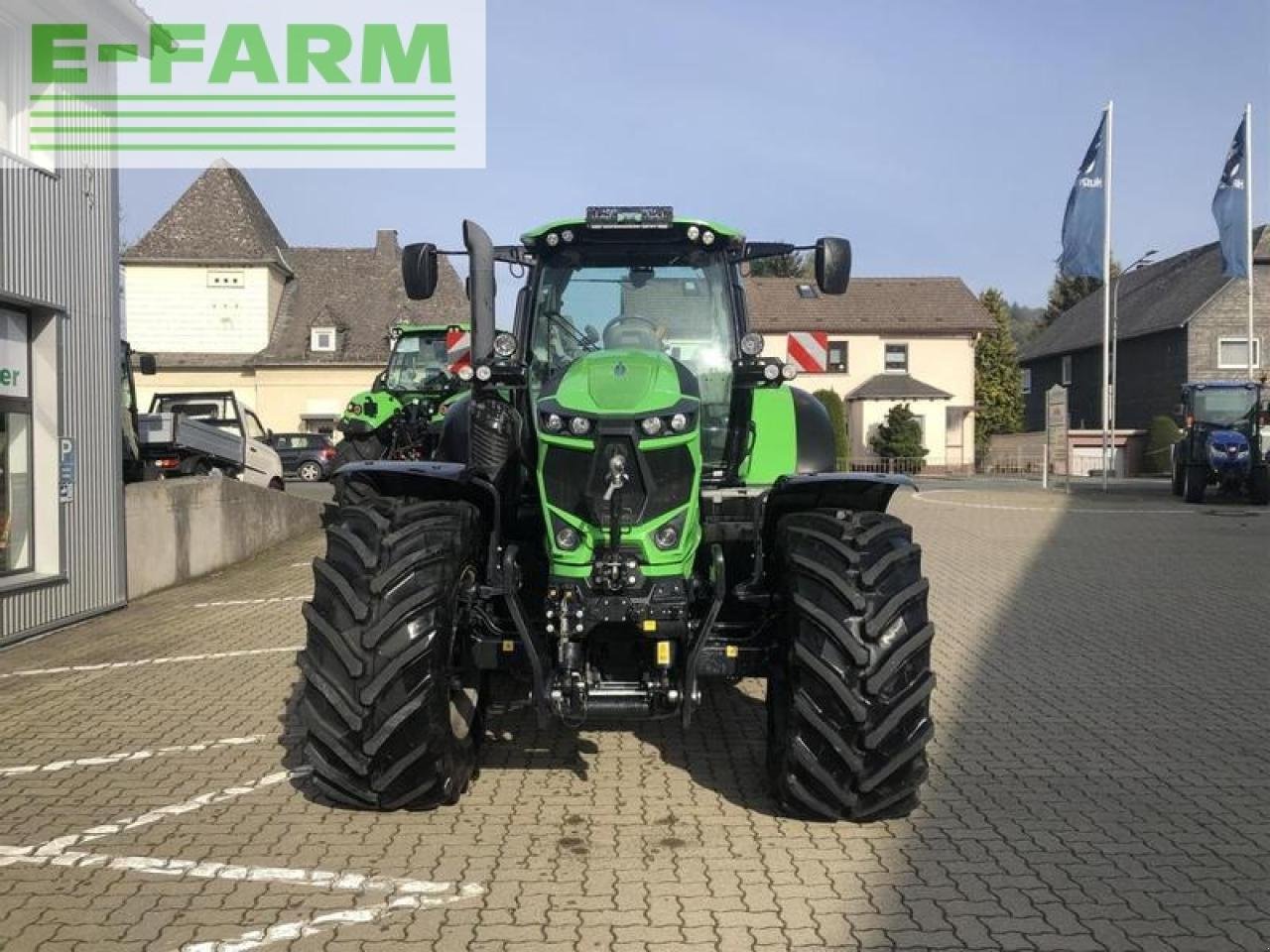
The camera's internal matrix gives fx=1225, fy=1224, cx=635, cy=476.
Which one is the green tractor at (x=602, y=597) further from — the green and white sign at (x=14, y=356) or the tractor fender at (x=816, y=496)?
the green and white sign at (x=14, y=356)

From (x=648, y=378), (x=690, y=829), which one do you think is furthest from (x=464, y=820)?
(x=648, y=378)

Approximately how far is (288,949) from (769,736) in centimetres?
221

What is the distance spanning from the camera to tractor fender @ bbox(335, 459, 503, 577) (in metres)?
5.29

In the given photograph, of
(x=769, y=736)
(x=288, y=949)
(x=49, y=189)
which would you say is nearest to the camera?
(x=288, y=949)

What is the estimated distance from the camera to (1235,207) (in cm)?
3112

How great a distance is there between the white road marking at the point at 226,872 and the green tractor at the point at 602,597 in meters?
0.47

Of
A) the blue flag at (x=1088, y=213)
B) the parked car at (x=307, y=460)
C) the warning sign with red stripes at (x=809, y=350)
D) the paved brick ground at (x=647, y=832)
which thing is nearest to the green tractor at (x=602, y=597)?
Answer: the paved brick ground at (x=647, y=832)

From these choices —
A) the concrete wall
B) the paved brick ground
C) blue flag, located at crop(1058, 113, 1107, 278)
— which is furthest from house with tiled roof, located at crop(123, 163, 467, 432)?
the paved brick ground

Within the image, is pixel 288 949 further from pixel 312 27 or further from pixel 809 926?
pixel 312 27

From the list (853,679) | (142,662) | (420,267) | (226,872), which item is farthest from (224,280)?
(853,679)

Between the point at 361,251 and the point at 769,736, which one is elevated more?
the point at 361,251

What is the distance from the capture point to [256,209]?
1914 inches

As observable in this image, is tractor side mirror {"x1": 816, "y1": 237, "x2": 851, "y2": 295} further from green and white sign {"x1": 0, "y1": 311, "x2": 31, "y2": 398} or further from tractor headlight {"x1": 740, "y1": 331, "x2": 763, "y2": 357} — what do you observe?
green and white sign {"x1": 0, "y1": 311, "x2": 31, "y2": 398}

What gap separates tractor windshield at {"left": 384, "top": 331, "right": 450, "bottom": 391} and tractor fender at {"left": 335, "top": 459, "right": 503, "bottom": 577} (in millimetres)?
11544
